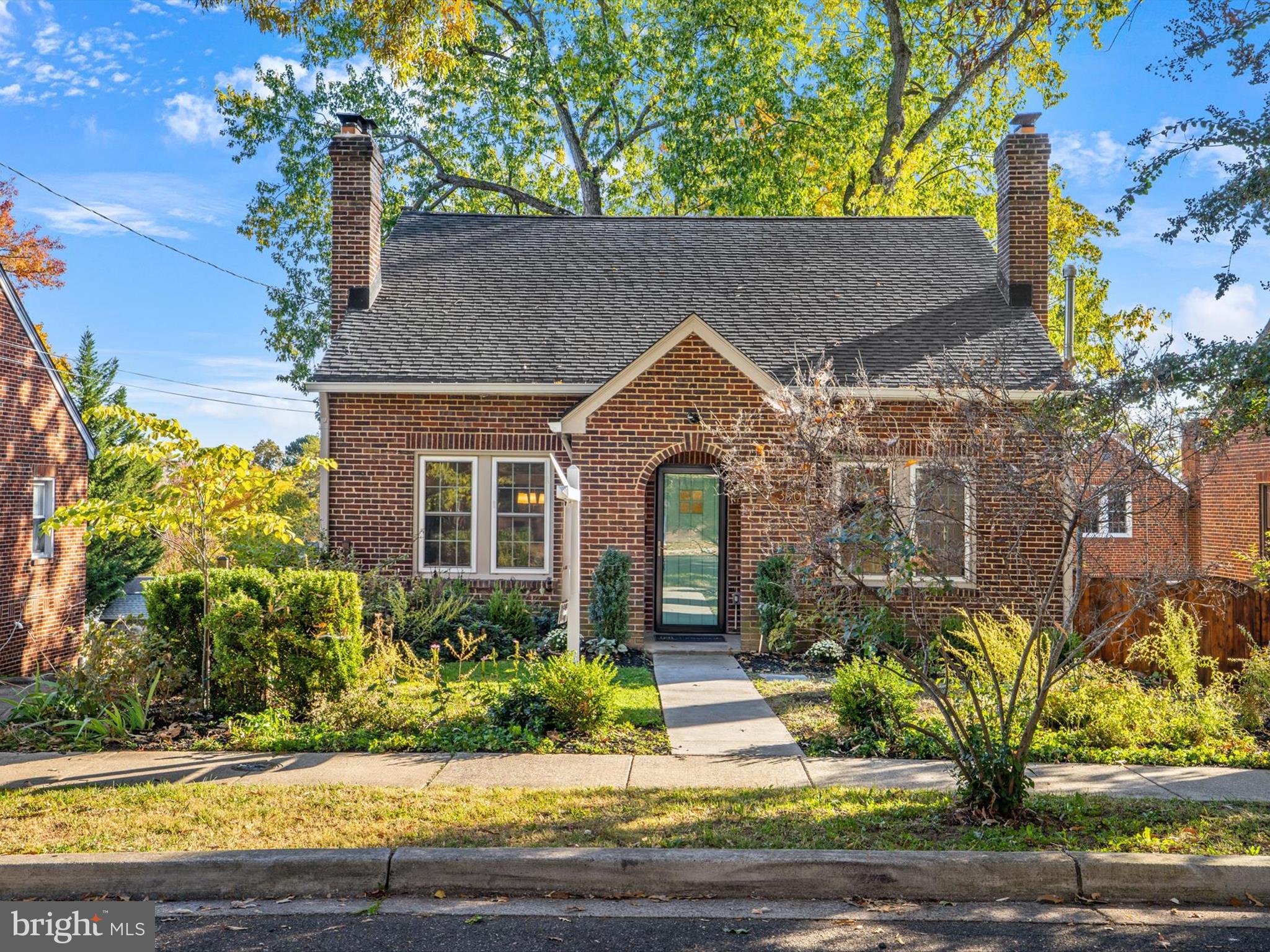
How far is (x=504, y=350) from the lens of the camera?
13914mm

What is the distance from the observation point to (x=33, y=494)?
16.5 m

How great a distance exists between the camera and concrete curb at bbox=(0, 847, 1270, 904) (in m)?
4.84

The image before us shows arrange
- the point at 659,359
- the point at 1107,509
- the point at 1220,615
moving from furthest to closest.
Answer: the point at 659,359 < the point at 1220,615 < the point at 1107,509

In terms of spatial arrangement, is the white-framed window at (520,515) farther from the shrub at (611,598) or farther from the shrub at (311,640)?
the shrub at (311,640)

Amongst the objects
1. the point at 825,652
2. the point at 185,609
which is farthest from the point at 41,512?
the point at 825,652

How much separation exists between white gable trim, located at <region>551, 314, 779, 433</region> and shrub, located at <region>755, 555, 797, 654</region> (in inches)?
94.6

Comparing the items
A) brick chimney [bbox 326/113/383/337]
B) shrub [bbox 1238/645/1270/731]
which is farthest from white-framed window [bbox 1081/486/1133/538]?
brick chimney [bbox 326/113/383/337]

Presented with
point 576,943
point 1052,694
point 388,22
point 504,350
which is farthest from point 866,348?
point 576,943

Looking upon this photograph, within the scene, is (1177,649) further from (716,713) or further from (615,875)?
(615,875)

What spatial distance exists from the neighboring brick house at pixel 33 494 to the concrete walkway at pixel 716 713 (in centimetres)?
1051

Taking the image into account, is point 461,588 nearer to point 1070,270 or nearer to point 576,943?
point 576,943

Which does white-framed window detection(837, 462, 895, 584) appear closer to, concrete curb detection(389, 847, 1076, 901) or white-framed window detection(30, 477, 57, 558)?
concrete curb detection(389, 847, 1076, 901)

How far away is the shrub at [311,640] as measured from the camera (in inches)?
311

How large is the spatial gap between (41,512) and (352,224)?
843 cm
